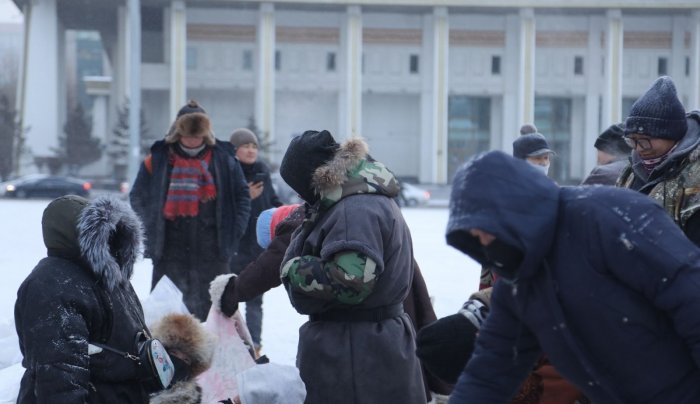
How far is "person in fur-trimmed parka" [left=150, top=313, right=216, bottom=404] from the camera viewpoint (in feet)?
10.9

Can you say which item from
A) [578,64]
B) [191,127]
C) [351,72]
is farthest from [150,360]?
[578,64]

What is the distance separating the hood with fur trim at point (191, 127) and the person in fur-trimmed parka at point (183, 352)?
8.81 ft

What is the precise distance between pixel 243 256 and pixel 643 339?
16.6 ft

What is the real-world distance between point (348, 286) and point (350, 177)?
388 millimetres

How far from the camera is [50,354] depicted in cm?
268

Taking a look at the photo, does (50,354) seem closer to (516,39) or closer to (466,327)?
(466,327)

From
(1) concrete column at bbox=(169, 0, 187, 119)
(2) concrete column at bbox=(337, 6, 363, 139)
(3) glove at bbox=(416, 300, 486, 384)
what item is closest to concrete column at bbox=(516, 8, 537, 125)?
(2) concrete column at bbox=(337, 6, 363, 139)

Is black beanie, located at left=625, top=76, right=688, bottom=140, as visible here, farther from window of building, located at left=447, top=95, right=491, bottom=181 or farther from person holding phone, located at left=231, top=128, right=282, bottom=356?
window of building, located at left=447, top=95, right=491, bottom=181

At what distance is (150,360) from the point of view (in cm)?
295

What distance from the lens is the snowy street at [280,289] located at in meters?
7.02

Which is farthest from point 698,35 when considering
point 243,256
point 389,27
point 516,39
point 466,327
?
point 466,327

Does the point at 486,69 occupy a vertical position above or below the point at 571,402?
above

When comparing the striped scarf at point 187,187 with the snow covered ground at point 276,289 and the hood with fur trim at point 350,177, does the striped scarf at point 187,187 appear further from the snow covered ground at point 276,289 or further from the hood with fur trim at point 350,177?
the hood with fur trim at point 350,177

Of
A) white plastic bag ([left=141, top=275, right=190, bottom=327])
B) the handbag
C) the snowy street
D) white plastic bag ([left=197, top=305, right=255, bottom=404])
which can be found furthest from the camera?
the snowy street
